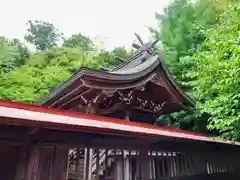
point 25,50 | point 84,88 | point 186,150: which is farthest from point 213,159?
point 25,50

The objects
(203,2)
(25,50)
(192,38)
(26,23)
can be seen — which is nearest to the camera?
(192,38)

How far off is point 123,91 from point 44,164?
3918mm

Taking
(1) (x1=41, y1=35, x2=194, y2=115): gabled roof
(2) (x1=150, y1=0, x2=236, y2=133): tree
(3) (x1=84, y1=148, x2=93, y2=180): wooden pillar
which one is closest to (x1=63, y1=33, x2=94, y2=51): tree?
(2) (x1=150, y1=0, x2=236, y2=133): tree

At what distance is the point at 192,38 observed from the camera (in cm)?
1208

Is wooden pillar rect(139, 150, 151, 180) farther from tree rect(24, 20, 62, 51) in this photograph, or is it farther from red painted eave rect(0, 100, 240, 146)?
tree rect(24, 20, 62, 51)

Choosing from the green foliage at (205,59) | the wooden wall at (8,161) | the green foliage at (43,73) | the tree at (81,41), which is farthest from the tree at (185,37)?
the tree at (81,41)

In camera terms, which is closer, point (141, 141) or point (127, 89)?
point (141, 141)

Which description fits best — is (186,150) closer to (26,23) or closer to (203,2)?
(203,2)

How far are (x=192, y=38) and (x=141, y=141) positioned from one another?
8877mm

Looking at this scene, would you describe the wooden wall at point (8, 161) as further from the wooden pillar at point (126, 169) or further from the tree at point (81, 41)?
the tree at point (81, 41)

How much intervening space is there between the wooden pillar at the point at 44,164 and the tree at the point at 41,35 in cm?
3064

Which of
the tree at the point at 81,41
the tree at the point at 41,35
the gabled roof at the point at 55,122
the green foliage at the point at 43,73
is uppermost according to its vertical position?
the tree at the point at 41,35

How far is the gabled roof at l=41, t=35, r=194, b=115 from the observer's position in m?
5.95

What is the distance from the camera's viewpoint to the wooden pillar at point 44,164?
130 inches
